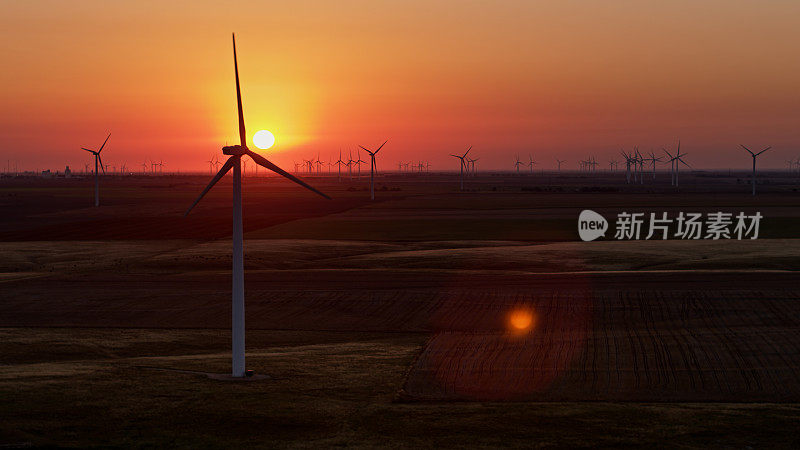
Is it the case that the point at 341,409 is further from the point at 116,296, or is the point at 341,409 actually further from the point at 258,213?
the point at 258,213

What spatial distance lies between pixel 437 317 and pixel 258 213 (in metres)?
113

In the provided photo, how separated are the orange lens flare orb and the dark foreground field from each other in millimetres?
285

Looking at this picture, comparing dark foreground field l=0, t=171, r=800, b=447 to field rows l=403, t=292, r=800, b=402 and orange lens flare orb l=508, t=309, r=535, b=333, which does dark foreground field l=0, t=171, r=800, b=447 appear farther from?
orange lens flare orb l=508, t=309, r=535, b=333

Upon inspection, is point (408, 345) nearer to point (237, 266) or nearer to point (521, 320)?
point (521, 320)

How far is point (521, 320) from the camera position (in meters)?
51.2

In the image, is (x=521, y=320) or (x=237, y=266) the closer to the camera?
(x=237, y=266)

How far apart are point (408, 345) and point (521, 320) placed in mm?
9167

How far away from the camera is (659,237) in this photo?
10856 cm

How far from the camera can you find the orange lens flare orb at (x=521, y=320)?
48.8 meters

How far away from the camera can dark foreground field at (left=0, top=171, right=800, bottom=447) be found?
93.2ft

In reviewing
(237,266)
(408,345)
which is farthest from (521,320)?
(237,266)

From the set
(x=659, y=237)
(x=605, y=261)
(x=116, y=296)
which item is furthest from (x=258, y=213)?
(x=116, y=296)

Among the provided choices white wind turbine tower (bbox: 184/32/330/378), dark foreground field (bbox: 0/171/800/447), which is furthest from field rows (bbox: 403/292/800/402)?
white wind turbine tower (bbox: 184/32/330/378)

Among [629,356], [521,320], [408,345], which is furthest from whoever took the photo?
[521,320]
